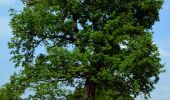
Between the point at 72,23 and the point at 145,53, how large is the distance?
648cm

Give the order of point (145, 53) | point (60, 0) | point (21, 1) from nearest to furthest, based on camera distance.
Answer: point (145, 53) → point (60, 0) → point (21, 1)

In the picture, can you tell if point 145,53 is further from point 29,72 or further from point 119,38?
point 29,72

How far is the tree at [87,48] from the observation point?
4553 centimetres

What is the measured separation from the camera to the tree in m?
45.5

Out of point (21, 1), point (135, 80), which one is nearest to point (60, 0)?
point (21, 1)

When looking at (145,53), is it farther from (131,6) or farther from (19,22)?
(19,22)

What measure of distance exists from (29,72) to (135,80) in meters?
8.69

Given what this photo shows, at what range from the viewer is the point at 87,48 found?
46.1 meters

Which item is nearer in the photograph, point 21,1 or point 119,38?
point 119,38

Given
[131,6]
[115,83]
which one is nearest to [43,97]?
[115,83]

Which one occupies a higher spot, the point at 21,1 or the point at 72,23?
the point at 21,1

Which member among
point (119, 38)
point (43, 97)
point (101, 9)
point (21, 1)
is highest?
point (21, 1)

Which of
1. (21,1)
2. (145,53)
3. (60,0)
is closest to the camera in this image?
(145,53)

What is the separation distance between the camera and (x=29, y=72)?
156ft
